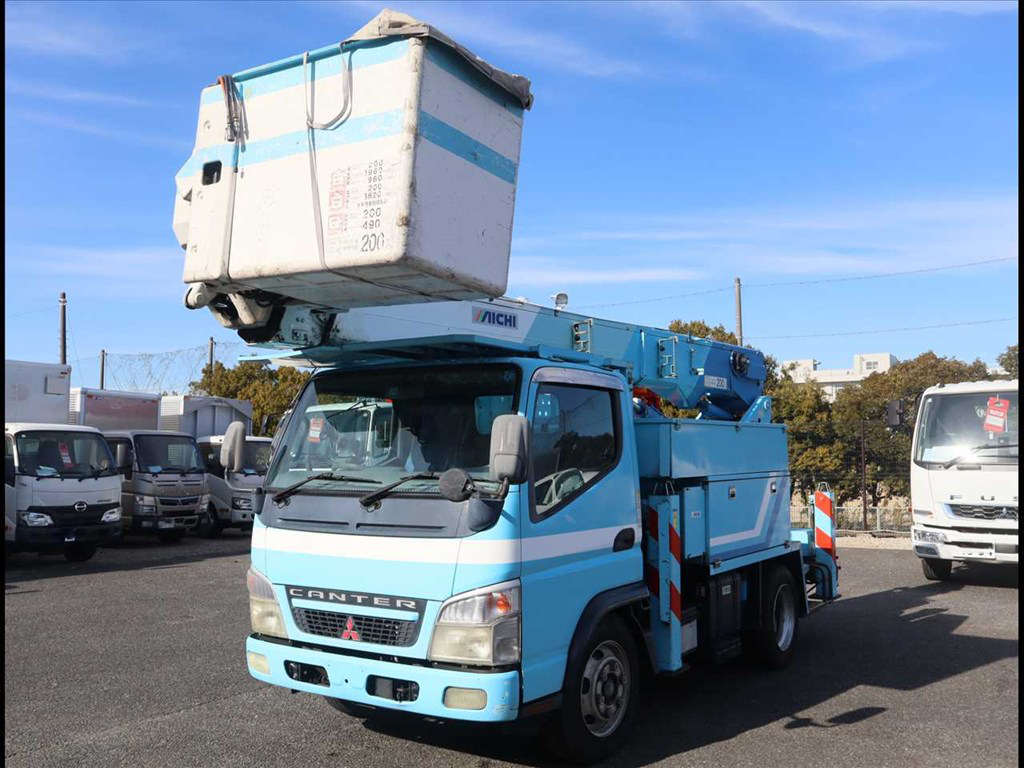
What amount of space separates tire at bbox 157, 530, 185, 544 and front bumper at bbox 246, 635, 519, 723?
538 inches

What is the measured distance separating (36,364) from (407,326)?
1194 centimetres

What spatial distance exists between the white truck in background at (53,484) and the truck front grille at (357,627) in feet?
33.6

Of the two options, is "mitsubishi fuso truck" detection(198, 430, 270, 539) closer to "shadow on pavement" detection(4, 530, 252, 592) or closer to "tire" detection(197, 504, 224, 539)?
"tire" detection(197, 504, 224, 539)

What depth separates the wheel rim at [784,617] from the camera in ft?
24.8

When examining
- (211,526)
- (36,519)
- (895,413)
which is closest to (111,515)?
(36,519)

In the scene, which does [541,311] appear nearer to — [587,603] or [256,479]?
[587,603]

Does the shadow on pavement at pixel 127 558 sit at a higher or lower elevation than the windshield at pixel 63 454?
lower

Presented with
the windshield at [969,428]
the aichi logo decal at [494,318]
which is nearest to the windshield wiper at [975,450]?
the windshield at [969,428]

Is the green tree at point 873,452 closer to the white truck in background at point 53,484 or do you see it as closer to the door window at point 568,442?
the door window at point 568,442

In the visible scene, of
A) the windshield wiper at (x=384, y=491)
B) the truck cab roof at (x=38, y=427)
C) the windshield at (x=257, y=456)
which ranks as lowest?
the windshield at (x=257, y=456)

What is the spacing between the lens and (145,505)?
17.3 m

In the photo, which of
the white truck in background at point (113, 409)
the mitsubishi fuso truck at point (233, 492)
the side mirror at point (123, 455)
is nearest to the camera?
the side mirror at point (123, 455)

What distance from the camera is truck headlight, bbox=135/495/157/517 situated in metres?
17.3

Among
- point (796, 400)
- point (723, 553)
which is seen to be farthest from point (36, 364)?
point (796, 400)
